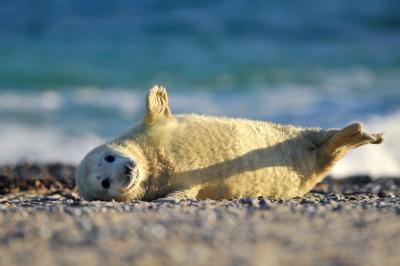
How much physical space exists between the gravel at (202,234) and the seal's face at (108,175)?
0.43m

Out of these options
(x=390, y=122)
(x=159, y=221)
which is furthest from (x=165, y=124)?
(x=390, y=122)

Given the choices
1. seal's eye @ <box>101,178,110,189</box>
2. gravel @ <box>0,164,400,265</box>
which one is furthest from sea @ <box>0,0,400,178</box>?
gravel @ <box>0,164,400,265</box>

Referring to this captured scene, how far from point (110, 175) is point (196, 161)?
85cm

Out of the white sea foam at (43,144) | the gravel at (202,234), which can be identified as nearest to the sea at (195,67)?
the white sea foam at (43,144)

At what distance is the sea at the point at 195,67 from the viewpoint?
519 inches

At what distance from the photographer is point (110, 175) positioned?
218 inches

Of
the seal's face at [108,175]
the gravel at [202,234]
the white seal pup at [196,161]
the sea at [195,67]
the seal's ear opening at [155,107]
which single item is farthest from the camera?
the sea at [195,67]

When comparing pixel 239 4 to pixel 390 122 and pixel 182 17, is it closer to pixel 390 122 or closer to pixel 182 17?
pixel 182 17

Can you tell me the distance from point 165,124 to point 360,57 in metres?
17.3

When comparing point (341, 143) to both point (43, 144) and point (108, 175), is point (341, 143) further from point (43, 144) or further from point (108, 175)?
point (43, 144)

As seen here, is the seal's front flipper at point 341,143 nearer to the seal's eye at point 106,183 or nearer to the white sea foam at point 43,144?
the seal's eye at point 106,183

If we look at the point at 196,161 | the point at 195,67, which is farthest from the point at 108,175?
the point at 195,67

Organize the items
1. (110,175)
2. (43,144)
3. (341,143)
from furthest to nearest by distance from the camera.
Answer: (43,144)
(341,143)
(110,175)

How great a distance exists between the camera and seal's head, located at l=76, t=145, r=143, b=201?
5500mm
